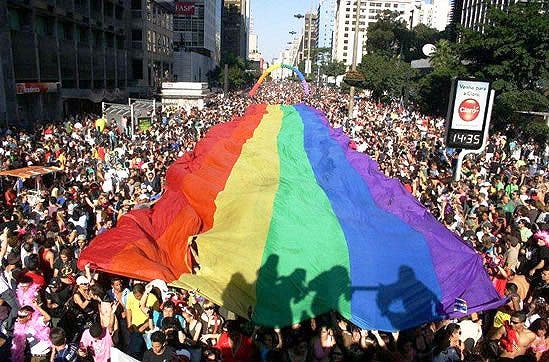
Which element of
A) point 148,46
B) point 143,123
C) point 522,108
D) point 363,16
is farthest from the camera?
point 363,16

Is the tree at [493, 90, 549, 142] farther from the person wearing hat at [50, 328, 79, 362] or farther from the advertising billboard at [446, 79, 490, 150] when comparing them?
the person wearing hat at [50, 328, 79, 362]

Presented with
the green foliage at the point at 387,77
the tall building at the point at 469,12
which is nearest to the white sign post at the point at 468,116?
the green foliage at the point at 387,77

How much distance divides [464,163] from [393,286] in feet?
35.7

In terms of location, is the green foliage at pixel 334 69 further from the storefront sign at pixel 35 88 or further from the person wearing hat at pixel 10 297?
the person wearing hat at pixel 10 297

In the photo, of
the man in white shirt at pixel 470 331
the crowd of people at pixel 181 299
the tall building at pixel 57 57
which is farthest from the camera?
the tall building at pixel 57 57

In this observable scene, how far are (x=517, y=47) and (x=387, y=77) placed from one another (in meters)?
27.8

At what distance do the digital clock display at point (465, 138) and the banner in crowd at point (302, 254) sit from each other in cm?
539

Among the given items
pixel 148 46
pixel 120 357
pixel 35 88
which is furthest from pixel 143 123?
pixel 148 46

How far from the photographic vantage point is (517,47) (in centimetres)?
2411

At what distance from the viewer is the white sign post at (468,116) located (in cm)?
1408

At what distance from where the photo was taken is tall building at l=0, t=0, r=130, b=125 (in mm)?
27125

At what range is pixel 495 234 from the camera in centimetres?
991

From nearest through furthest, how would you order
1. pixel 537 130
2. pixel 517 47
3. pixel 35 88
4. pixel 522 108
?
1. pixel 537 130
2. pixel 522 108
3. pixel 517 47
4. pixel 35 88

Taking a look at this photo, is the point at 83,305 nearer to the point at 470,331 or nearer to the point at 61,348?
the point at 61,348
